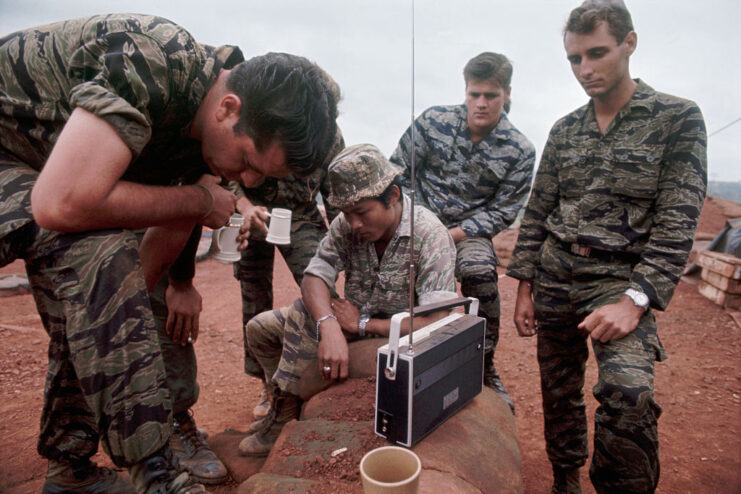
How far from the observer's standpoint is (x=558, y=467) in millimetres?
2541

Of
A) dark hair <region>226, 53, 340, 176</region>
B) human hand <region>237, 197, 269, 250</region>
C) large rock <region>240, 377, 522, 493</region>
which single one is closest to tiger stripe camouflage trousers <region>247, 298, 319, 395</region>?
large rock <region>240, 377, 522, 493</region>

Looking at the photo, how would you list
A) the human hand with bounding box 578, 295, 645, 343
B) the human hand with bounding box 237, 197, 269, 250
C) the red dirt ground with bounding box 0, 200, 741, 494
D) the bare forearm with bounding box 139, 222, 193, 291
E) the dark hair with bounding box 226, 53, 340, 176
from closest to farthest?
1. the dark hair with bounding box 226, 53, 340, 176
2. the human hand with bounding box 578, 295, 645, 343
3. the bare forearm with bounding box 139, 222, 193, 291
4. the human hand with bounding box 237, 197, 269, 250
5. the red dirt ground with bounding box 0, 200, 741, 494

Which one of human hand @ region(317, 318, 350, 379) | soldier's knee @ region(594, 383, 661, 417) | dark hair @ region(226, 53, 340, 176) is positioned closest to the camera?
dark hair @ region(226, 53, 340, 176)

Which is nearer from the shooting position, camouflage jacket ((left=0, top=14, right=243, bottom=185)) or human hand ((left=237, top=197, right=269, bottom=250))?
camouflage jacket ((left=0, top=14, right=243, bottom=185))

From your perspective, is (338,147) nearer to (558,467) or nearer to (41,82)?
(41,82)

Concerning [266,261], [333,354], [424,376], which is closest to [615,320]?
[424,376]

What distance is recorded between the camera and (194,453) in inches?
98.0

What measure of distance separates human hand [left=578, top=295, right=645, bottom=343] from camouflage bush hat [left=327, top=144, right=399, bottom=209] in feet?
3.65

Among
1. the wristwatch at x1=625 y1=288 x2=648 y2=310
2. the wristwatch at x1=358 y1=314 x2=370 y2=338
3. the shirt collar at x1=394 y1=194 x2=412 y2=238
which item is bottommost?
the wristwatch at x1=358 y1=314 x2=370 y2=338

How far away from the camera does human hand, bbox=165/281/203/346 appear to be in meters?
2.36

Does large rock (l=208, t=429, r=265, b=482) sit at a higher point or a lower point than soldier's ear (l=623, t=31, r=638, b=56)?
lower

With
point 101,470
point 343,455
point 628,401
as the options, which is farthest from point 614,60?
point 101,470

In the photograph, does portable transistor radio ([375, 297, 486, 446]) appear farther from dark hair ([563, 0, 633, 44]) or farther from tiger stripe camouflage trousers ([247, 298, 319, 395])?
dark hair ([563, 0, 633, 44])

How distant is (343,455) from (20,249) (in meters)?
1.29
